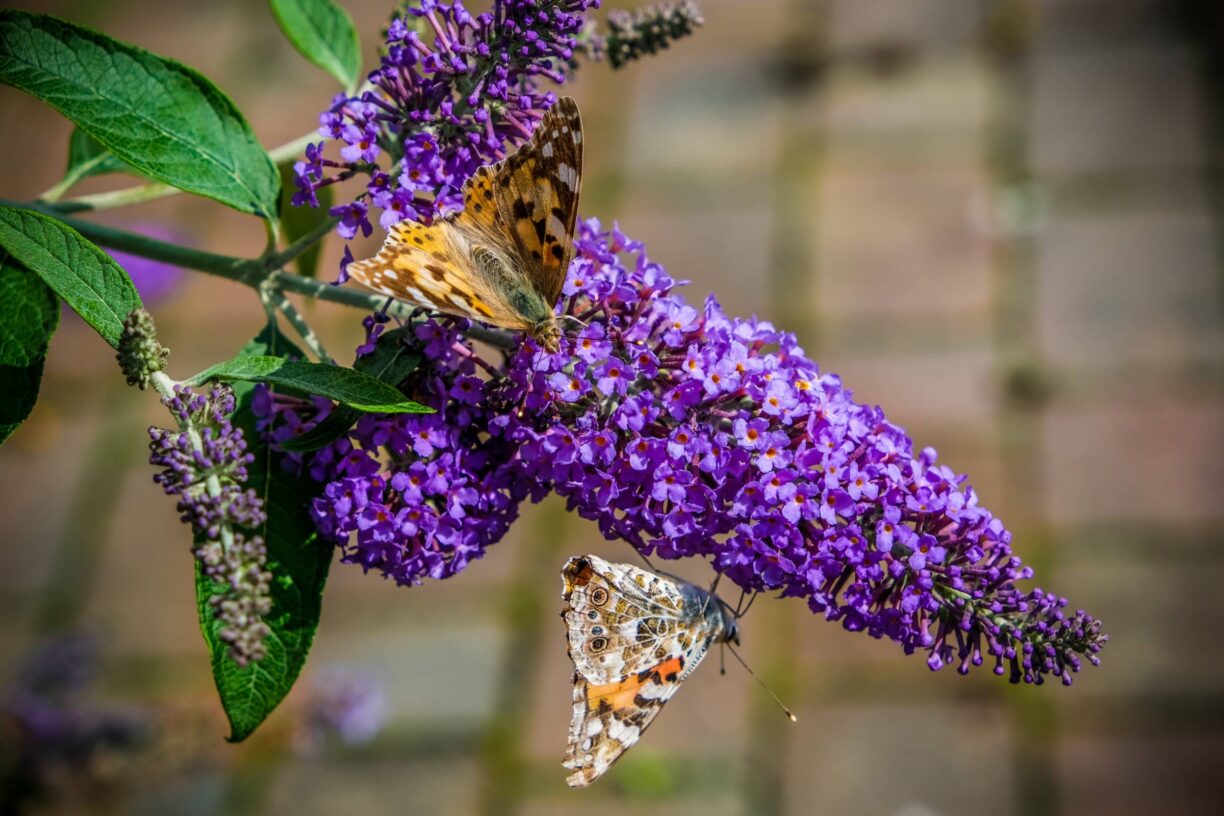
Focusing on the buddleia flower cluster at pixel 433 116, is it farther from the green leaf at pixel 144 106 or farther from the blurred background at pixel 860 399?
the blurred background at pixel 860 399

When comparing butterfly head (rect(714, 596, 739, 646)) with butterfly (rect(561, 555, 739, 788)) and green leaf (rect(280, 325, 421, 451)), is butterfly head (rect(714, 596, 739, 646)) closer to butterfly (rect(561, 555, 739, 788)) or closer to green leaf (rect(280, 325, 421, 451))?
butterfly (rect(561, 555, 739, 788))

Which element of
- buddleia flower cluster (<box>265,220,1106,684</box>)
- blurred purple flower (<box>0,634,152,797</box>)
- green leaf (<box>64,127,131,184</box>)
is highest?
green leaf (<box>64,127,131,184</box>)

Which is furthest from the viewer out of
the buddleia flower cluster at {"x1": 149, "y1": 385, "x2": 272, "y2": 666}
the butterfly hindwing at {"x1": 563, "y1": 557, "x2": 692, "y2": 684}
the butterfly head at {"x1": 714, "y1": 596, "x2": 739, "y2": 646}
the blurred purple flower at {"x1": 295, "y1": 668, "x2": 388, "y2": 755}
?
the blurred purple flower at {"x1": 295, "y1": 668, "x2": 388, "y2": 755}

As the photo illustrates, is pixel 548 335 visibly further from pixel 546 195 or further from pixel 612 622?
pixel 612 622

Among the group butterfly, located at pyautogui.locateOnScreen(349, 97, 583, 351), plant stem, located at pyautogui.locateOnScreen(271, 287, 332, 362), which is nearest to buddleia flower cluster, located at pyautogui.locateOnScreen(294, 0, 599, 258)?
butterfly, located at pyautogui.locateOnScreen(349, 97, 583, 351)

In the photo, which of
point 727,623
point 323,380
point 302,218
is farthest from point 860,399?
point 323,380

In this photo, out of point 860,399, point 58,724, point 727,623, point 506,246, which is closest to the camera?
point 506,246

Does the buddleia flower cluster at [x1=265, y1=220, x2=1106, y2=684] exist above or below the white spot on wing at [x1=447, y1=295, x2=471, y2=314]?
below
